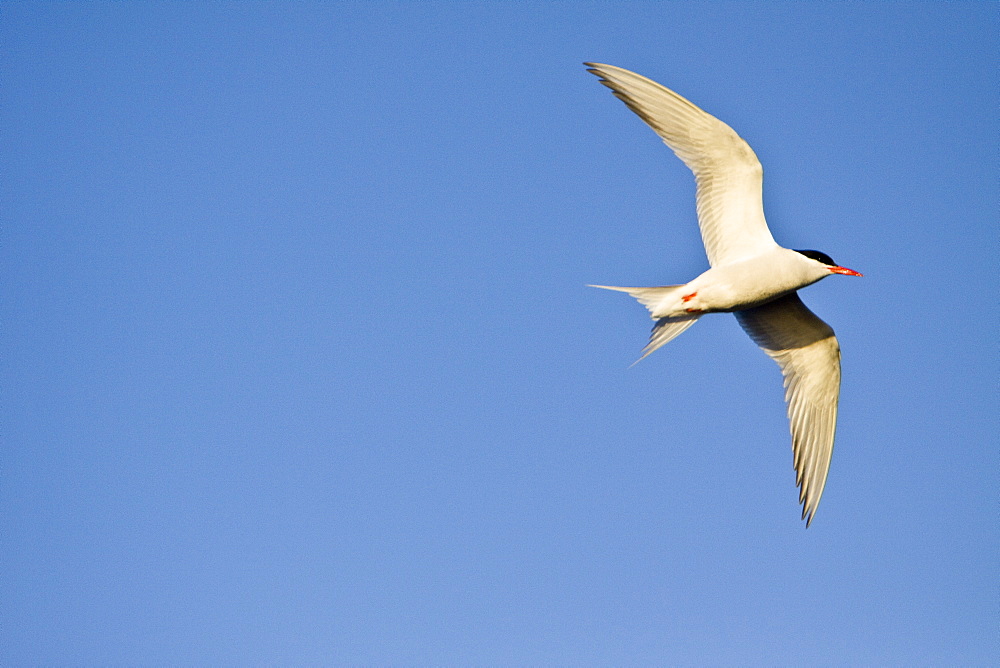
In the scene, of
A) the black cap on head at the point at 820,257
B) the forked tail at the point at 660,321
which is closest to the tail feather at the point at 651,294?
the forked tail at the point at 660,321

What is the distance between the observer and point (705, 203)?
9.97 metres

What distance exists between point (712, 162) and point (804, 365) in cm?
258

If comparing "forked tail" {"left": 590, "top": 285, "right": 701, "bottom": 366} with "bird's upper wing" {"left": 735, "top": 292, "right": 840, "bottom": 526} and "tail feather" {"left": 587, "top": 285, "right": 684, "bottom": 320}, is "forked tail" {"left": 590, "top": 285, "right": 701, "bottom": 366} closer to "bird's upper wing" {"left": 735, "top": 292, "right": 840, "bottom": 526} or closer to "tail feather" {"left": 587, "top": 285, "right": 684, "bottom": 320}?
"tail feather" {"left": 587, "top": 285, "right": 684, "bottom": 320}

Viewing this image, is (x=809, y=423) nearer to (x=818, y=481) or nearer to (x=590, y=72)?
(x=818, y=481)

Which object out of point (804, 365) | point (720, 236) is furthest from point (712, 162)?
point (804, 365)

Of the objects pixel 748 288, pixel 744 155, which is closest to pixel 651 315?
pixel 748 288

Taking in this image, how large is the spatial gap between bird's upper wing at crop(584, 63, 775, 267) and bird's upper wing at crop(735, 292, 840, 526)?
1022mm

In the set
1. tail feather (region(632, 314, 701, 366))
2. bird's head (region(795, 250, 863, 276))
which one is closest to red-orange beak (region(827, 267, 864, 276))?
bird's head (region(795, 250, 863, 276))

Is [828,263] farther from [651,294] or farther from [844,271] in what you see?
[651,294]

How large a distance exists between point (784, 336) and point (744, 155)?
2221 millimetres

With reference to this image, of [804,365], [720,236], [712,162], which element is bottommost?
[804,365]

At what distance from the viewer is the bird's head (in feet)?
32.2

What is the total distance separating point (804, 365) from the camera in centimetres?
1095

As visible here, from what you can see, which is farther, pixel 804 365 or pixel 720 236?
pixel 804 365
